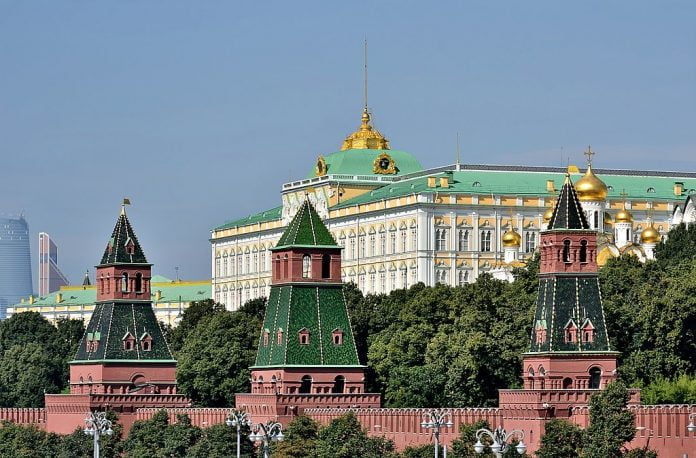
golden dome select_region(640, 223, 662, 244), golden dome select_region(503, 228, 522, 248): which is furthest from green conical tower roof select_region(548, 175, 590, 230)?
golden dome select_region(503, 228, 522, 248)

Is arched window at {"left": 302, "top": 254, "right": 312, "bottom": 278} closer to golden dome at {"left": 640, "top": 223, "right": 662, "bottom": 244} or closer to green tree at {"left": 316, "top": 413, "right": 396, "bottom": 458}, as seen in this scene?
green tree at {"left": 316, "top": 413, "right": 396, "bottom": 458}

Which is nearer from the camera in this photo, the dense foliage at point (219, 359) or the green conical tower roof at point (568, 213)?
the green conical tower roof at point (568, 213)

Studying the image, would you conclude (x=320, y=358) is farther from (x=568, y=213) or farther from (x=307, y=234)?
(x=568, y=213)

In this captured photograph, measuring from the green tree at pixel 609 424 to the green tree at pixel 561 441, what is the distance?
151 cm

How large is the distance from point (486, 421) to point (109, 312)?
36272 mm

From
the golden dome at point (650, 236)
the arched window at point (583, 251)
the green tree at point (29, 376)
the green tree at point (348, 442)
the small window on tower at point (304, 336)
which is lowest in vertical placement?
the green tree at point (348, 442)

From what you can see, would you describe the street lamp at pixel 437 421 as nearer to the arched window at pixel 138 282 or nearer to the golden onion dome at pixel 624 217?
the arched window at pixel 138 282

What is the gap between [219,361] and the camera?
149 m

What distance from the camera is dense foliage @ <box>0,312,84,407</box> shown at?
17638 centimetres

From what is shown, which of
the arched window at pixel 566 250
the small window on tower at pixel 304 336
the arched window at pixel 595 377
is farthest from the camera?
the small window on tower at pixel 304 336

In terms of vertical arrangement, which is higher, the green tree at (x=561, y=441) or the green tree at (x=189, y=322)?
the green tree at (x=189, y=322)

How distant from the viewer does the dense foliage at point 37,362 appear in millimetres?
176375

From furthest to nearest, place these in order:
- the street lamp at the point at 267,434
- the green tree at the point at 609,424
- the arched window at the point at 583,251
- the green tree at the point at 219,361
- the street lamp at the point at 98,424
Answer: the green tree at the point at 219,361 → the street lamp at the point at 98,424 → the arched window at the point at 583,251 → the green tree at the point at 609,424 → the street lamp at the point at 267,434

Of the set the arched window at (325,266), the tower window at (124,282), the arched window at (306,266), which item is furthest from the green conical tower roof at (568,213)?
the tower window at (124,282)
